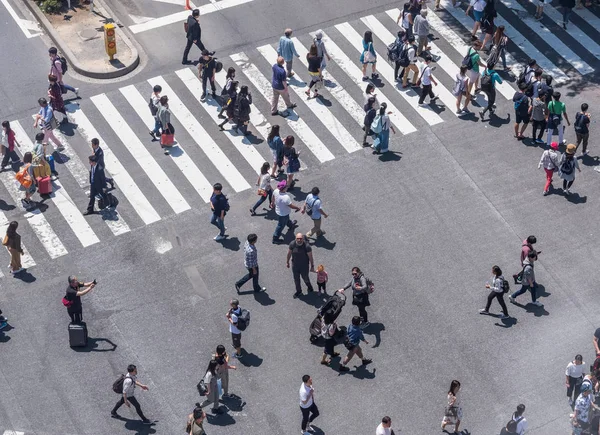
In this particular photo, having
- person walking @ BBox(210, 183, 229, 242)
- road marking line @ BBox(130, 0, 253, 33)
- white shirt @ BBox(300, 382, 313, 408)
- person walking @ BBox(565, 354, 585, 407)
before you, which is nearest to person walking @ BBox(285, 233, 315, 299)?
person walking @ BBox(210, 183, 229, 242)

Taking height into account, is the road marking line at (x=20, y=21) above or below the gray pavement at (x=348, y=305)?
above

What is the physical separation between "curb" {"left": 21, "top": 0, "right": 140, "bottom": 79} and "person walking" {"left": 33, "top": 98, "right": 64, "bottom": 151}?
2.89 metres

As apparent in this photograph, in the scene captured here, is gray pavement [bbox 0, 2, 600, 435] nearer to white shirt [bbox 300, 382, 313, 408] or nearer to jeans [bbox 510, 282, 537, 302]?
jeans [bbox 510, 282, 537, 302]

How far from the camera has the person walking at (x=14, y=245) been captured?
106 feet

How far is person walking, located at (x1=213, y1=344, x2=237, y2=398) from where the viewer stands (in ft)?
94.6

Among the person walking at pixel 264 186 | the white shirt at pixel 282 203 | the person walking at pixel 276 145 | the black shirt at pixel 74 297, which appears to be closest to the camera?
the black shirt at pixel 74 297

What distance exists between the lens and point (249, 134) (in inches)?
1474

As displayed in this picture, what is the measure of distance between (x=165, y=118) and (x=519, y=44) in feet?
39.4

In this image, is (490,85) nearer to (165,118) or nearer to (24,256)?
(165,118)

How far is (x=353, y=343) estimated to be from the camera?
97.7ft

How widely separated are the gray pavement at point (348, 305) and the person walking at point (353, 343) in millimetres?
308

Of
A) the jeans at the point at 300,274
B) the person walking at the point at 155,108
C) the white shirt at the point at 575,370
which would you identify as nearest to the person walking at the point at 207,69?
the person walking at the point at 155,108

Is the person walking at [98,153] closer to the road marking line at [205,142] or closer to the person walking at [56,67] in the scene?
the road marking line at [205,142]

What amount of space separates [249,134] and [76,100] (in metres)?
5.49
